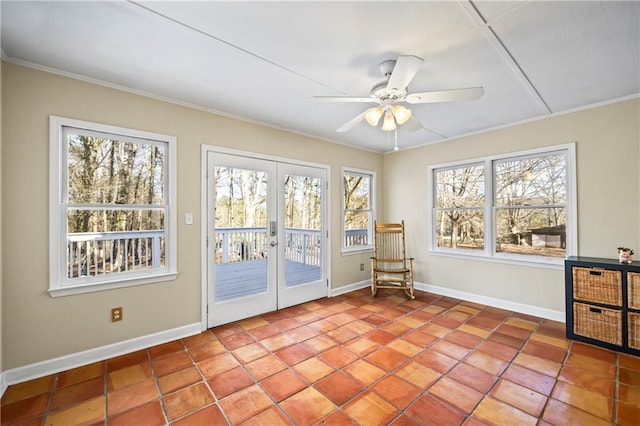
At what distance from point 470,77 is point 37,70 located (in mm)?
3513

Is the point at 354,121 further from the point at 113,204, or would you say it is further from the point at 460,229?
the point at 460,229

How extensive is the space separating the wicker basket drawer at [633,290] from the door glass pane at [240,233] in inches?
144

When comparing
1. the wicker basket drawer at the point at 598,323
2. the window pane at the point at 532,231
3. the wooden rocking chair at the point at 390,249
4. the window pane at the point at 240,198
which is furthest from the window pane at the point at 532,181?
the window pane at the point at 240,198

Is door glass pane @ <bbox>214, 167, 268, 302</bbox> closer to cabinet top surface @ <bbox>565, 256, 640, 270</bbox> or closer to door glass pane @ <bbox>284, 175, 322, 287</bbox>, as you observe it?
door glass pane @ <bbox>284, 175, 322, 287</bbox>

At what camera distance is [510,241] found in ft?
12.0

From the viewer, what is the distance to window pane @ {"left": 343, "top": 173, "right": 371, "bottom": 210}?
15.0 ft

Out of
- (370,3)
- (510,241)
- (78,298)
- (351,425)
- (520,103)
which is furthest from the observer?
(510,241)

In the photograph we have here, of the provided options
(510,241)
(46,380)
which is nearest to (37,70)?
(46,380)

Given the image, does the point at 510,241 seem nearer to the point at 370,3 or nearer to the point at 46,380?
the point at 370,3

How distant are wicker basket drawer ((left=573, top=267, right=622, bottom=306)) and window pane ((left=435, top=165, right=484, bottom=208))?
1.42m

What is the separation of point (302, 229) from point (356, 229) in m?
1.18

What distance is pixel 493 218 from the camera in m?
3.75

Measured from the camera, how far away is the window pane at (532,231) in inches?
129

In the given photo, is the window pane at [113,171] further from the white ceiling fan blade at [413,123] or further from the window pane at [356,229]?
the window pane at [356,229]
